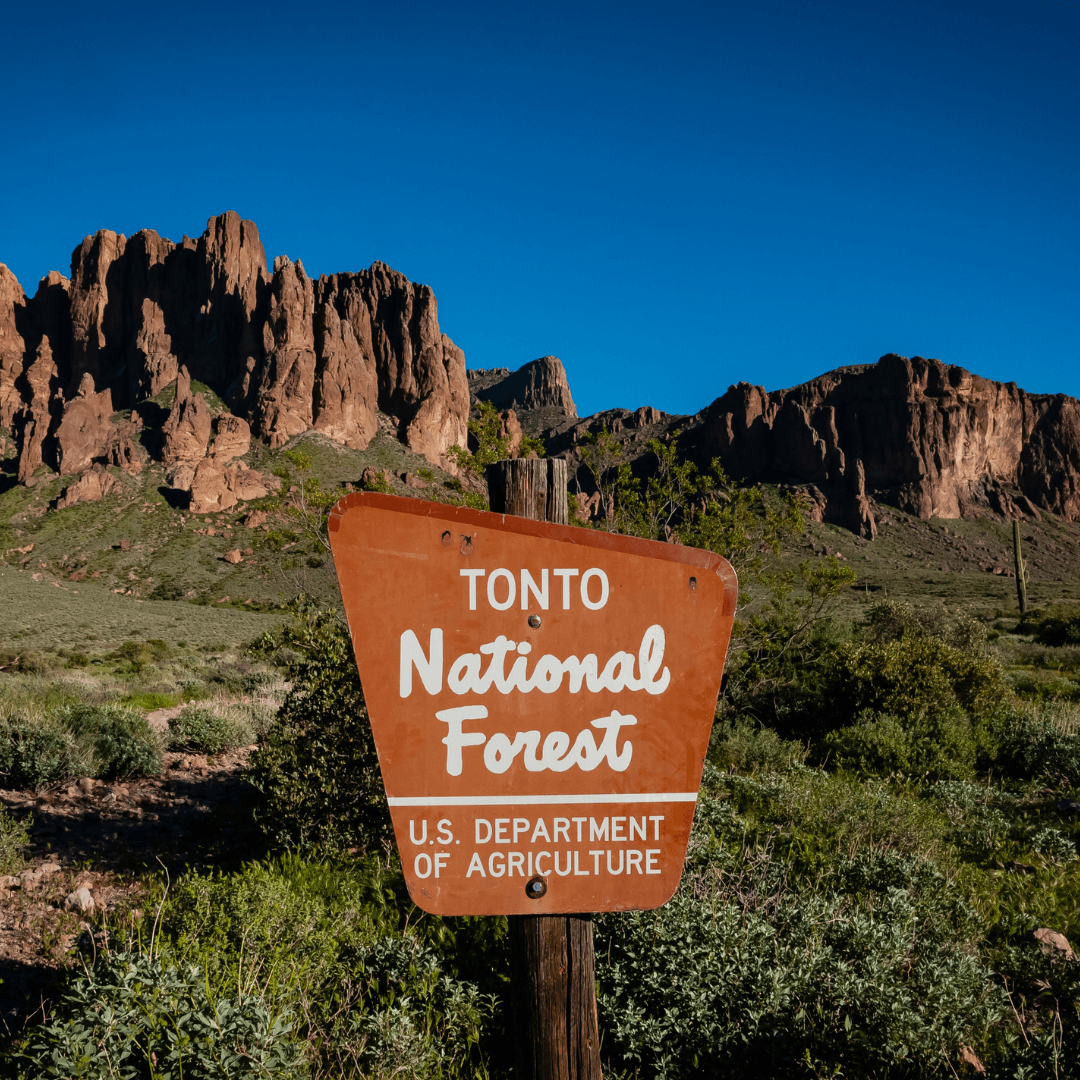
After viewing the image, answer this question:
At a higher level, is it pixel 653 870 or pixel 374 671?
pixel 374 671

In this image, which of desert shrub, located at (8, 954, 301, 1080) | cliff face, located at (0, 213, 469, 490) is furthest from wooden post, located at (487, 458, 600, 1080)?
cliff face, located at (0, 213, 469, 490)

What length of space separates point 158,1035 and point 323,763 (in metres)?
2.65

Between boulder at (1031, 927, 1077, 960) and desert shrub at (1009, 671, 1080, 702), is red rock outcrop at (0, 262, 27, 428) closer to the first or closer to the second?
desert shrub at (1009, 671, 1080, 702)

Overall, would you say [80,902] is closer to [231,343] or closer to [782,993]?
[782,993]

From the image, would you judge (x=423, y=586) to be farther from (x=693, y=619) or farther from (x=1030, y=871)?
(x=1030, y=871)

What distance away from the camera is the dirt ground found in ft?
11.7

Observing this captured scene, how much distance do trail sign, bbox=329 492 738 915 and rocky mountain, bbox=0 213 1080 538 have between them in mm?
77238

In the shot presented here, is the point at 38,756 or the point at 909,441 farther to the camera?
the point at 909,441

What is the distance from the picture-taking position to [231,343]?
300 feet

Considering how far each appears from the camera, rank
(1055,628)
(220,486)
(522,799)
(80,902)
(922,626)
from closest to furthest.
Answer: (522,799) < (80,902) < (922,626) < (1055,628) < (220,486)

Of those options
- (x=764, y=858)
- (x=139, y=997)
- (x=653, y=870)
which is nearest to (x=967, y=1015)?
(x=764, y=858)

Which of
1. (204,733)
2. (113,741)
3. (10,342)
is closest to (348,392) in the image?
(10,342)

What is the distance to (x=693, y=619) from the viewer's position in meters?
1.69

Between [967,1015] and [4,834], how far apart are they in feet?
20.4
